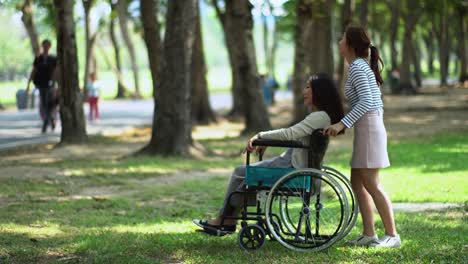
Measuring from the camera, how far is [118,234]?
29.4 feet

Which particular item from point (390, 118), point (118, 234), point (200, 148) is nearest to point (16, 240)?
point (118, 234)

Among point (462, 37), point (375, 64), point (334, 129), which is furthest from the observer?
point (462, 37)

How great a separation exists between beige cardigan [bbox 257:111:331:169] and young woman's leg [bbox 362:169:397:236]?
0.52 meters

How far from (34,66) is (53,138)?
1.91m

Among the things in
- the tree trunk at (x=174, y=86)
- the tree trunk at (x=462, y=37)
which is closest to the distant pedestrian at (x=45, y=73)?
the tree trunk at (x=174, y=86)

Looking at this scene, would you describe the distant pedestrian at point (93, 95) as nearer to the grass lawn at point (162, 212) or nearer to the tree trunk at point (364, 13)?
the tree trunk at point (364, 13)

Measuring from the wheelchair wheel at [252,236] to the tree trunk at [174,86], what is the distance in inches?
348

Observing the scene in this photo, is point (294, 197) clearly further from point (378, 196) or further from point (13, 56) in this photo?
point (13, 56)

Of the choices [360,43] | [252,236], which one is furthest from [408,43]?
[252,236]

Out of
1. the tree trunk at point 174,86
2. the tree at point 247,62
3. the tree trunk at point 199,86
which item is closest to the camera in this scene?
the tree trunk at point 174,86

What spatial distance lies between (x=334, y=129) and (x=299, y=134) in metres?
0.31

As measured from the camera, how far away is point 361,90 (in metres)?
7.81

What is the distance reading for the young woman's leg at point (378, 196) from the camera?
789 cm

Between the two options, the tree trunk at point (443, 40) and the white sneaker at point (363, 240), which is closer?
the white sneaker at point (363, 240)
